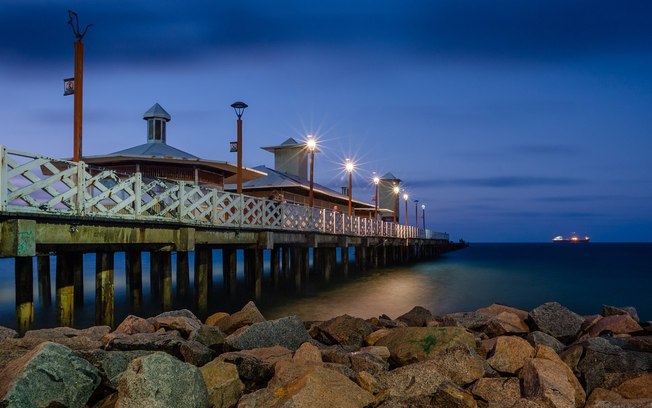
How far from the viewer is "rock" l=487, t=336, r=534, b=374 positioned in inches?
261

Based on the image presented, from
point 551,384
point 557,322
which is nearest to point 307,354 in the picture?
point 551,384

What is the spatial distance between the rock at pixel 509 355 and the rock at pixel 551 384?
0.37 metres

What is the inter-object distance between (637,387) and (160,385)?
16.7 feet

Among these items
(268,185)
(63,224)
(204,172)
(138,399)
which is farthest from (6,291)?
(138,399)

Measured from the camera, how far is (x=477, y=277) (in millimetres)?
33562

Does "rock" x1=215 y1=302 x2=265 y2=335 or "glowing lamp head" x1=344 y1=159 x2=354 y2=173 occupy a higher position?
"glowing lamp head" x1=344 y1=159 x2=354 y2=173

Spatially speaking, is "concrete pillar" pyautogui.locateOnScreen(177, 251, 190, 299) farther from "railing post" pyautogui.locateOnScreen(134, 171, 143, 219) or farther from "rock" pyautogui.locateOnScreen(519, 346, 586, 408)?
"rock" pyautogui.locateOnScreen(519, 346, 586, 408)

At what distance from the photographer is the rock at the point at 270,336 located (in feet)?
24.5

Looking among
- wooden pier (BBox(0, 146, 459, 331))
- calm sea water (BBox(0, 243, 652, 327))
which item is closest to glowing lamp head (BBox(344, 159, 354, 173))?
calm sea water (BBox(0, 243, 652, 327))

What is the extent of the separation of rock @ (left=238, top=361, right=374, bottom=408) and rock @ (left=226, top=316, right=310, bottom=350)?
2.01 m

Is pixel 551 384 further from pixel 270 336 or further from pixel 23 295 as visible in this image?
pixel 23 295

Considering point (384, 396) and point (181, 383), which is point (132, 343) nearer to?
point (181, 383)

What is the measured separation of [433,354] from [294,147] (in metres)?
33.2

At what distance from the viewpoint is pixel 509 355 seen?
6.73m
